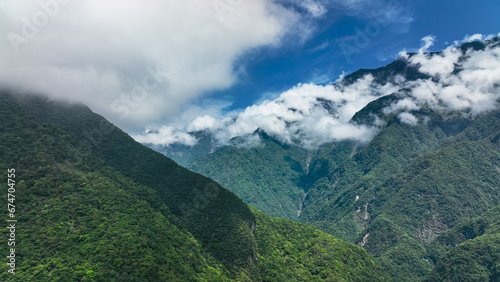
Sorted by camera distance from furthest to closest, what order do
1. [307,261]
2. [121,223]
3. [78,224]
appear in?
[307,261]
[121,223]
[78,224]

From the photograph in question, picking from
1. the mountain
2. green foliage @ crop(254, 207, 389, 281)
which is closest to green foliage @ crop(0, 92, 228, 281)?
the mountain

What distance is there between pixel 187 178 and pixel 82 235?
260 ft

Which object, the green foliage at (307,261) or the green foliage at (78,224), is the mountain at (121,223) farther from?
the green foliage at (307,261)

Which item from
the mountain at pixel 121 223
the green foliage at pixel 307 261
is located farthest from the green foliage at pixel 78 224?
the green foliage at pixel 307 261

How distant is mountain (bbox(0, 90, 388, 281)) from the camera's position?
4218 inches

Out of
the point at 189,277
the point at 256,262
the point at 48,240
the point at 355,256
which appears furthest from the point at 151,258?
the point at 355,256

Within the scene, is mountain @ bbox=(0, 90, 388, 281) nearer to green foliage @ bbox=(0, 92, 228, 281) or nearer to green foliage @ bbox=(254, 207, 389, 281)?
green foliage @ bbox=(0, 92, 228, 281)

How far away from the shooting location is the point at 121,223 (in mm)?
127375

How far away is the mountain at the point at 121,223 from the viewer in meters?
107

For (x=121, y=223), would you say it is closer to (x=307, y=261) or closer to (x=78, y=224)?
(x=78, y=224)

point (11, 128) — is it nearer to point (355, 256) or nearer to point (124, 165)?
point (124, 165)

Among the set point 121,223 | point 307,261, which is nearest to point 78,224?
point 121,223

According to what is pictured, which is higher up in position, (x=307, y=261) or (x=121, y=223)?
(x=121, y=223)

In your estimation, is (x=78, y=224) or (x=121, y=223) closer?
(x=78, y=224)
